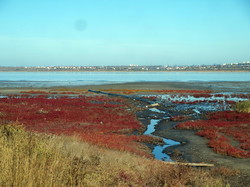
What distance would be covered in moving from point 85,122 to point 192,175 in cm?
1574

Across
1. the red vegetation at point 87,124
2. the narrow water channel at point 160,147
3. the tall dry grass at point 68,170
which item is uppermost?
the tall dry grass at point 68,170

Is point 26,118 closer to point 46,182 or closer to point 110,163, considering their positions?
point 110,163

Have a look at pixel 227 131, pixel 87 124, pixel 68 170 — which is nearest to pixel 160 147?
pixel 227 131

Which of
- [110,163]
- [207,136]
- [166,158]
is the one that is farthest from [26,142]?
[207,136]

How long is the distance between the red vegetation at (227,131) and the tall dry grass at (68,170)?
6.84 m

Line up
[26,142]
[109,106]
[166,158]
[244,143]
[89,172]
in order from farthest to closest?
[109,106]
[244,143]
[166,158]
[26,142]
[89,172]

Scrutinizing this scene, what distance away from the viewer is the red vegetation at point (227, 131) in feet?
52.0

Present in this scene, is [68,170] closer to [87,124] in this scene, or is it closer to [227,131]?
[227,131]

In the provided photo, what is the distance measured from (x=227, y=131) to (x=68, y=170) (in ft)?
54.0

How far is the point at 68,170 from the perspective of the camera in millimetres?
6242

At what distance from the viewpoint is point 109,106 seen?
34.4 meters

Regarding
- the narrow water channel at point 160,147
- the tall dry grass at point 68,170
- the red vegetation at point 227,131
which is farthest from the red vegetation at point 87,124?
the tall dry grass at point 68,170

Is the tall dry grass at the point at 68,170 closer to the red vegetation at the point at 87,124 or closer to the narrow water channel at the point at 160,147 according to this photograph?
the narrow water channel at the point at 160,147

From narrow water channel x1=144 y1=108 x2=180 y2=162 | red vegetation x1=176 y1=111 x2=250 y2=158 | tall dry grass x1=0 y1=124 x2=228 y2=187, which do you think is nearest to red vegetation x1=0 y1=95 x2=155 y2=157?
narrow water channel x1=144 y1=108 x2=180 y2=162
